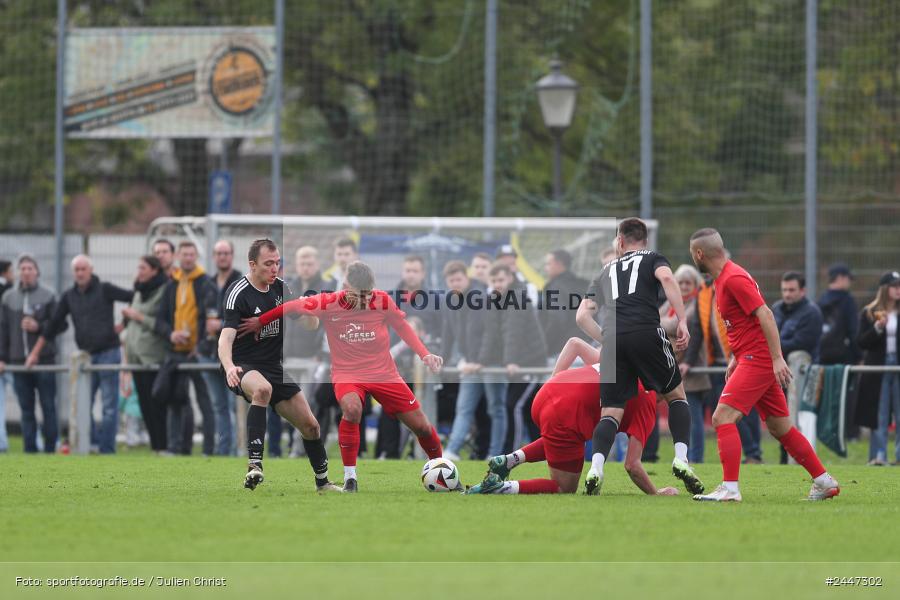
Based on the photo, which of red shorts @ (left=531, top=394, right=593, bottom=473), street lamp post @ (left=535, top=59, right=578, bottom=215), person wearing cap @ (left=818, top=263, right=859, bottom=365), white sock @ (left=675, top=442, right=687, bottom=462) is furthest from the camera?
street lamp post @ (left=535, top=59, right=578, bottom=215)

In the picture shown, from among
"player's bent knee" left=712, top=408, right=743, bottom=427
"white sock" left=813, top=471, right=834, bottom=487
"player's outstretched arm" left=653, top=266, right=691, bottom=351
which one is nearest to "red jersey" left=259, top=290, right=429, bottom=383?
"player's outstretched arm" left=653, top=266, right=691, bottom=351

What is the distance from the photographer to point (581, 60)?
94.9 feet

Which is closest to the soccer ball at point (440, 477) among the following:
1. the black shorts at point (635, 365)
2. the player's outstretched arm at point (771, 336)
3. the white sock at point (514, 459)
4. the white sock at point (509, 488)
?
the white sock at point (509, 488)

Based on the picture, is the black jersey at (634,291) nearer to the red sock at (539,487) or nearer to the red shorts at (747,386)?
the red shorts at (747,386)

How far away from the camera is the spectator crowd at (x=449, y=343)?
55.7 ft

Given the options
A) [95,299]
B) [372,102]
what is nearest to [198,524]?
[95,299]

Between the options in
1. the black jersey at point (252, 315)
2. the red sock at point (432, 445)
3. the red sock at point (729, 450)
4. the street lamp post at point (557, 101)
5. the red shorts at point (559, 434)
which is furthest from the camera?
the street lamp post at point (557, 101)

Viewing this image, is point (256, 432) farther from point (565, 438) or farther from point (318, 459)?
point (565, 438)

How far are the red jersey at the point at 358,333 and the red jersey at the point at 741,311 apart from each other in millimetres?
2361

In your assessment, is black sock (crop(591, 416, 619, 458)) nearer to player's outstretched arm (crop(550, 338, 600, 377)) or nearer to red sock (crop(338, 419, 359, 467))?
player's outstretched arm (crop(550, 338, 600, 377))

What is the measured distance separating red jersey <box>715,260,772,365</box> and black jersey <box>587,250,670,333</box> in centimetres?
64

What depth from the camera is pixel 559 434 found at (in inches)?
443

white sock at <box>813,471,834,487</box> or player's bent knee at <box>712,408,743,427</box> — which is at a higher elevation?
player's bent knee at <box>712,408,743,427</box>

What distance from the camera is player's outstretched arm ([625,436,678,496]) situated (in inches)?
447
